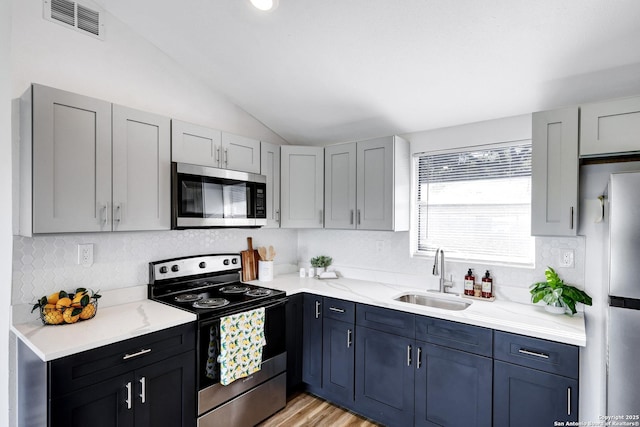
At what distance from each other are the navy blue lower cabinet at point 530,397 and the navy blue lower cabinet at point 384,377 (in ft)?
1.81

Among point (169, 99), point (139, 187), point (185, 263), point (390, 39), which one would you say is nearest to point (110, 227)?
point (139, 187)

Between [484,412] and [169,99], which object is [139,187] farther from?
[484,412]

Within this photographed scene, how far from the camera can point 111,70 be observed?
235 cm

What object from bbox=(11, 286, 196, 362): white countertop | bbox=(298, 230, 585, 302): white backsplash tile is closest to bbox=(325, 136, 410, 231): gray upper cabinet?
bbox=(298, 230, 585, 302): white backsplash tile

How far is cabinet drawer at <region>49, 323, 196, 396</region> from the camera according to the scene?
5.21ft

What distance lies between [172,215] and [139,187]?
0.29 meters

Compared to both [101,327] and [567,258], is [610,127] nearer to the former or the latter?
[567,258]

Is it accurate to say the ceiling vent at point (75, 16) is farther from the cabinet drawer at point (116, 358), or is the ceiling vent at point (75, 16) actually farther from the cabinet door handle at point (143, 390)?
the cabinet door handle at point (143, 390)

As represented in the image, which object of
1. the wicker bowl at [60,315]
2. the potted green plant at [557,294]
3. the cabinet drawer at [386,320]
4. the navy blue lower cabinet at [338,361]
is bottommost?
the navy blue lower cabinet at [338,361]

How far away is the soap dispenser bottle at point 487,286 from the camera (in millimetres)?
2533

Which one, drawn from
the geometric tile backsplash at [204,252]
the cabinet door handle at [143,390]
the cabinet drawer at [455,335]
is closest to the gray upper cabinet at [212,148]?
the geometric tile backsplash at [204,252]

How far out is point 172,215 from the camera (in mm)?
2375

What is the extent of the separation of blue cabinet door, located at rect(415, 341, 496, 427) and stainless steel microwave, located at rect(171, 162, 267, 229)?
165 cm

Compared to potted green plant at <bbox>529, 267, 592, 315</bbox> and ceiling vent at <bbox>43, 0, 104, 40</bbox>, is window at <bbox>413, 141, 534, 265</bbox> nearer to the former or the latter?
potted green plant at <bbox>529, 267, 592, 315</bbox>
